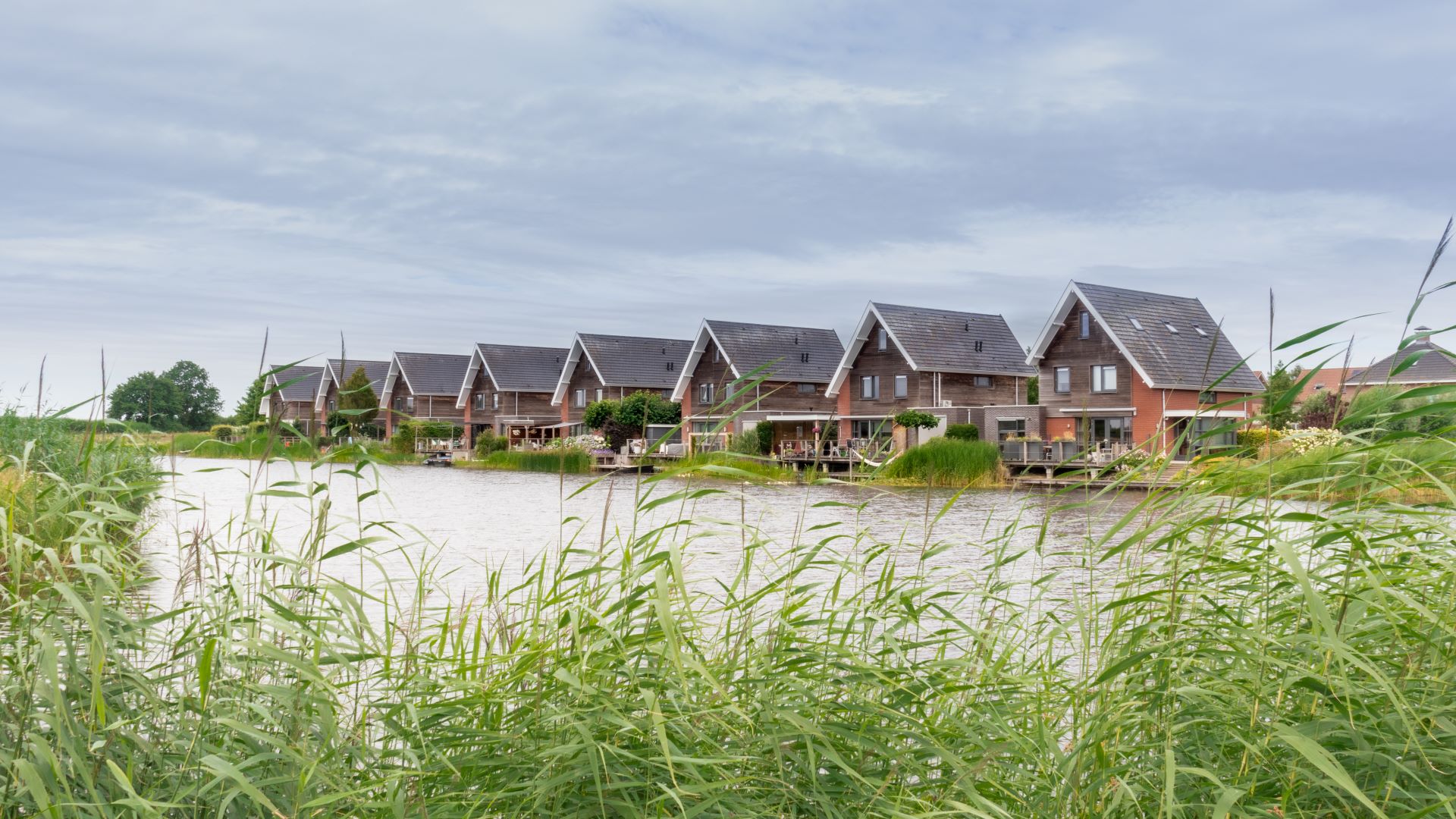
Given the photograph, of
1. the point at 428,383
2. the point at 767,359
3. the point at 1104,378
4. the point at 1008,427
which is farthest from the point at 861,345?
the point at 428,383

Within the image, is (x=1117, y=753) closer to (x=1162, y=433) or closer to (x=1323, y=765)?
(x=1323, y=765)

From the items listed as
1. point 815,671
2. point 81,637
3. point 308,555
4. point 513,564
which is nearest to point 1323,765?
point 815,671

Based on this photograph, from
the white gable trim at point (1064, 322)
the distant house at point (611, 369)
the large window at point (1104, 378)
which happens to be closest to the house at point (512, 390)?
the distant house at point (611, 369)

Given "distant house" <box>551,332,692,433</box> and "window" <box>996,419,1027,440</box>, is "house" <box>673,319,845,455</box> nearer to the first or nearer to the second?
"distant house" <box>551,332,692,433</box>

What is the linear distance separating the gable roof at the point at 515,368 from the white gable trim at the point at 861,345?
76.0 feet

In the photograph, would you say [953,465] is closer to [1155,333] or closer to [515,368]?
[1155,333]

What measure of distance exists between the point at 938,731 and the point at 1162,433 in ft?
4.27

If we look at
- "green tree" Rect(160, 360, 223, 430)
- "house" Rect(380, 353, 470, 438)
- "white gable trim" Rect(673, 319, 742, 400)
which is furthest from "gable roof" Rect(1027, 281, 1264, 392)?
"green tree" Rect(160, 360, 223, 430)

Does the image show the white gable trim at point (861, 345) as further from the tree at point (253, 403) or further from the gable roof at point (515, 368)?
the tree at point (253, 403)

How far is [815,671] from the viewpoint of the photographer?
11.1 ft

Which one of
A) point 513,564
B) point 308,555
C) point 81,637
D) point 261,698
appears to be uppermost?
point 308,555

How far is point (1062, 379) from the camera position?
37.4m

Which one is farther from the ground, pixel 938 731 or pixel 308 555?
pixel 308 555

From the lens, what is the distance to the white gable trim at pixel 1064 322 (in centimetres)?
3425
